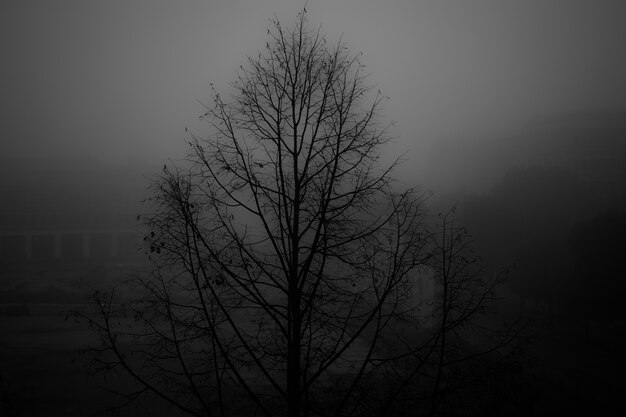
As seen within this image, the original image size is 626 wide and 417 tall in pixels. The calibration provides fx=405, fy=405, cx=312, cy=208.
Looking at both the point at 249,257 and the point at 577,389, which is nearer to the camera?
the point at 249,257

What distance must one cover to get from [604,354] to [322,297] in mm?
26469

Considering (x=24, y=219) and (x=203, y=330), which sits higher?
(x=24, y=219)

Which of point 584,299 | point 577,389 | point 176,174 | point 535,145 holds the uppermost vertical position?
point 535,145

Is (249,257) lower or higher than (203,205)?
lower

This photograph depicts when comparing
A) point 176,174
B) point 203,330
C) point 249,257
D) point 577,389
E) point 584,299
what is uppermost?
point 176,174

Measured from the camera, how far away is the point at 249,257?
19.2 feet

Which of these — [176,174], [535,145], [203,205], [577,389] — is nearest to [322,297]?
[203,205]

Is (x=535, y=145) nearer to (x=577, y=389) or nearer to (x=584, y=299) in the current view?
(x=584, y=299)

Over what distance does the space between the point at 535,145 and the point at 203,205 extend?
86.1 meters

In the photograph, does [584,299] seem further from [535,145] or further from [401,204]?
[535,145]

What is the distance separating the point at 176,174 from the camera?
18.0 ft

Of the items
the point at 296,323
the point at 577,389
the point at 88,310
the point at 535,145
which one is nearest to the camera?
the point at 296,323

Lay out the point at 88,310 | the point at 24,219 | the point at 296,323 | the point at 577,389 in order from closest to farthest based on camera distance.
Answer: the point at 296,323
the point at 577,389
the point at 88,310
the point at 24,219

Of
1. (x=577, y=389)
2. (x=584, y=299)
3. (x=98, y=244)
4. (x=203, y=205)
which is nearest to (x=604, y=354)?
(x=584, y=299)
